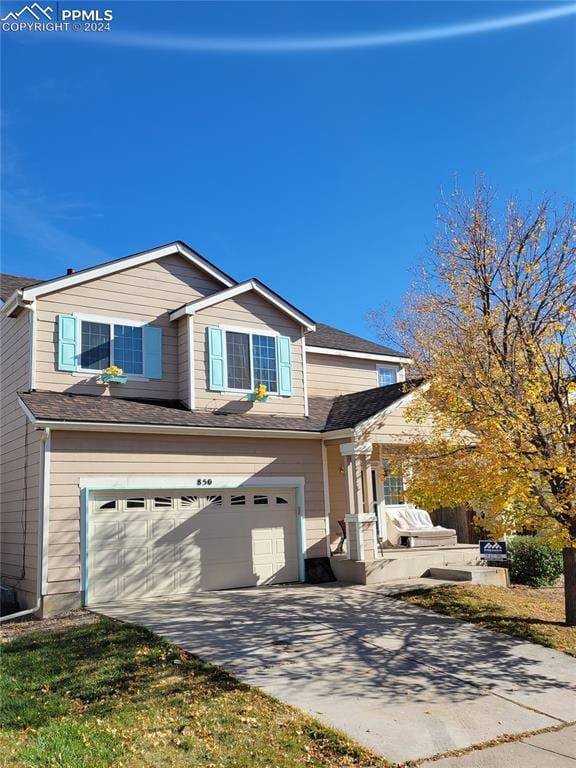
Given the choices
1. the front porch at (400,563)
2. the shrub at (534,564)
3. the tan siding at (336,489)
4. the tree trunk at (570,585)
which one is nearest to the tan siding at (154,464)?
the tan siding at (336,489)

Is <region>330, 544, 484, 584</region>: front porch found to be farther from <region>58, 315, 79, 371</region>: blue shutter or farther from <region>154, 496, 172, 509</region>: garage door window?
<region>58, 315, 79, 371</region>: blue shutter

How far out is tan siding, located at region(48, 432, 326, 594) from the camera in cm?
1217

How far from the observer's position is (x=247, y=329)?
1591 cm

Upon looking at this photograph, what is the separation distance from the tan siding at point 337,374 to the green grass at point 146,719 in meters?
10.9

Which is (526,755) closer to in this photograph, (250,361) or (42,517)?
(42,517)

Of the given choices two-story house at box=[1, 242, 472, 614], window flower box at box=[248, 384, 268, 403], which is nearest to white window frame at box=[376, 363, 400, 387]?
two-story house at box=[1, 242, 472, 614]

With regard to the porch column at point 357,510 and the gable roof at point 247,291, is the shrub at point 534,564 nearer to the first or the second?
the porch column at point 357,510

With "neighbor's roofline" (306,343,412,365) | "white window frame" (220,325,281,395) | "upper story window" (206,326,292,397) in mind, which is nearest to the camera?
"upper story window" (206,326,292,397)

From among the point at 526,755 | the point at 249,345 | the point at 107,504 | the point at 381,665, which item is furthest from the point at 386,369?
the point at 526,755

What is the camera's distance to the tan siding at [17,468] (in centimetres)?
1272

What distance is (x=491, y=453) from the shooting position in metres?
10.1

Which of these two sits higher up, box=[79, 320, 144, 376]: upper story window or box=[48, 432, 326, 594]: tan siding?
box=[79, 320, 144, 376]: upper story window

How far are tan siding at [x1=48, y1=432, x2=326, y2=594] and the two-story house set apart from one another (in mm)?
27

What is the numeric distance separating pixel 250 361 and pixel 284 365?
952 millimetres
